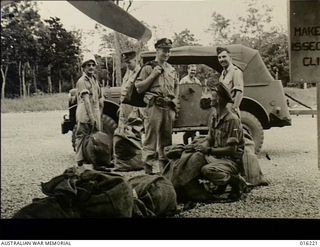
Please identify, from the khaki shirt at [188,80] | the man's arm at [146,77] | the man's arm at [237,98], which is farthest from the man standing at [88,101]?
the man's arm at [237,98]

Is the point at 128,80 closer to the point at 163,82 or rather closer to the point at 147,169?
the point at 163,82

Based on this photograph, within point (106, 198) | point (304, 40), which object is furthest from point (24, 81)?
point (304, 40)

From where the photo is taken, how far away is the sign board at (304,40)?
2.88 metres

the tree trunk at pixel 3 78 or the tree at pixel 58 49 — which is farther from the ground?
the tree at pixel 58 49

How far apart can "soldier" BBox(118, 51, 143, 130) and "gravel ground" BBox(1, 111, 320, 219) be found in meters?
0.27

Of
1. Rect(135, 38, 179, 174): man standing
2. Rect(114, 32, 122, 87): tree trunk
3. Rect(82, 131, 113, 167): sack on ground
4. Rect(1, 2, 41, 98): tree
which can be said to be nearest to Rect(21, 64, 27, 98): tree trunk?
Rect(1, 2, 41, 98): tree

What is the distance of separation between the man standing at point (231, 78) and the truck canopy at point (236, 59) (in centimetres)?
2

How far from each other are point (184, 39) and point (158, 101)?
1.14 feet

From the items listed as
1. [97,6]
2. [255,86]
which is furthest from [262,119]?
[97,6]

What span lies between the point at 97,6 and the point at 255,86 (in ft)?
3.02

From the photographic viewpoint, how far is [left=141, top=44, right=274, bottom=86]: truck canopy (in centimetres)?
295

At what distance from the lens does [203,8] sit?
2947mm

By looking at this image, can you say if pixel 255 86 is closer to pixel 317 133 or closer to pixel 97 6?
pixel 317 133

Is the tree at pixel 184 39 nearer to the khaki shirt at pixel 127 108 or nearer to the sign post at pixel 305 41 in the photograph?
the khaki shirt at pixel 127 108
